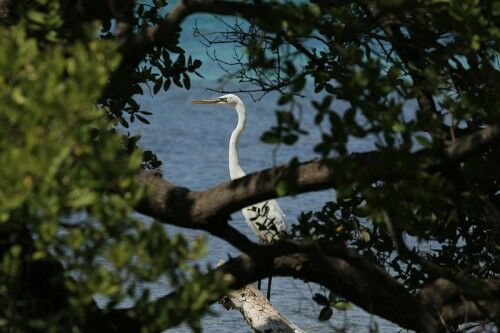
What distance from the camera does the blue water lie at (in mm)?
10820

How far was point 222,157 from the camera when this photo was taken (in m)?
24.2

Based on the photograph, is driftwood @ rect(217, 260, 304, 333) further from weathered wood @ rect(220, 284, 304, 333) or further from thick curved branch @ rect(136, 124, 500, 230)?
thick curved branch @ rect(136, 124, 500, 230)

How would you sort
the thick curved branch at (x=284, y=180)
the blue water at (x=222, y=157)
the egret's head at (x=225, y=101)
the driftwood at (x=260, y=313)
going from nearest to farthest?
1. the thick curved branch at (x=284, y=180)
2. the driftwood at (x=260, y=313)
3. the blue water at (x=222, y=157)
4. the egret's head at (x=225, y=101)

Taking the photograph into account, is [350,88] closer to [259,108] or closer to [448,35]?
[448,35]

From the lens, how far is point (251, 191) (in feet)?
12.6

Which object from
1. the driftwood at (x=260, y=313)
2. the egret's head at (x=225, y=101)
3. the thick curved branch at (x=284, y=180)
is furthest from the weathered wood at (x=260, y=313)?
the egret's head at (x=225, y=101)

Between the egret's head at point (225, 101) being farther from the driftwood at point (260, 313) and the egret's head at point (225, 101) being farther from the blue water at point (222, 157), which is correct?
the driftwood at point (260, 313)

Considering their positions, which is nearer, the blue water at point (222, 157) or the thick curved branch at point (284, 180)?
the thick curved branch at point (284, 180)

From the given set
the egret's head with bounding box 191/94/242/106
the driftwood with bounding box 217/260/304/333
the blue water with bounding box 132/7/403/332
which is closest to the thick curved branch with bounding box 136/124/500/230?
the blue water with bounding box 132/7/403/332

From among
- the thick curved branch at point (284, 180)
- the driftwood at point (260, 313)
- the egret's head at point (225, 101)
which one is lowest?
the driftwood at point (260, 313)

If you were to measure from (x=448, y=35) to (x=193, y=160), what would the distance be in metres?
19.2

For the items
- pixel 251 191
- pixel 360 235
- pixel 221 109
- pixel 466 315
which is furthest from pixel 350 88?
A: pixel 221 109

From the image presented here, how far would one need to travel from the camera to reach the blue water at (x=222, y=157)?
426 inches

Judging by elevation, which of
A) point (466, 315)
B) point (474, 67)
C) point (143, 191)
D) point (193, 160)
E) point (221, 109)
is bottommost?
point (466, 315)
